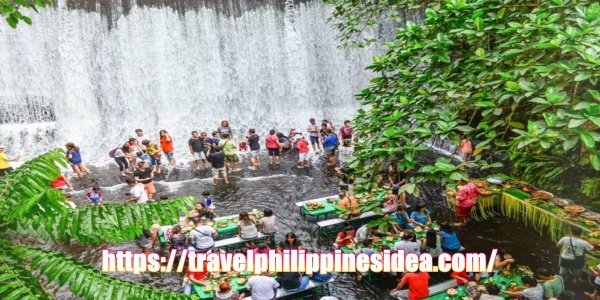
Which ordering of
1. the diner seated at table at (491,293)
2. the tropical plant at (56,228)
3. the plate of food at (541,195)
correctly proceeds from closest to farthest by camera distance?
the tropical plant at (56,228) < the diner seated at table at (491,293) < the plate of food at (541,195)

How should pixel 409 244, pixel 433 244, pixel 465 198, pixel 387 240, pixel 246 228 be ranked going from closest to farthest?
pixel 409 244 → pixel 433 244 → pixel 387 240 → pixel 246 228 → pixel 465 198

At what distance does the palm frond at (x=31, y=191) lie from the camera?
2969 mm

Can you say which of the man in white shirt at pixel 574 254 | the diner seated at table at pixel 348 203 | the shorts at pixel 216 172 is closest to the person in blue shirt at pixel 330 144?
the shorts at pixel 216 172

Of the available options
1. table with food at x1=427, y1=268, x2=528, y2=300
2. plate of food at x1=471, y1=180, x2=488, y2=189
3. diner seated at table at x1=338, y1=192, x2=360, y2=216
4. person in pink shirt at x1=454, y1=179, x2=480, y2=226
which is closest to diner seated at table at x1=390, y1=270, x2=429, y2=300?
table with food at x1=427, y1=268, x2=528, y2=300

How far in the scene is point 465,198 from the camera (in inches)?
400

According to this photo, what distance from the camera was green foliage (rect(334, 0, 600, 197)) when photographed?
13.9 feet

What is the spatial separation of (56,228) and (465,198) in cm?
921

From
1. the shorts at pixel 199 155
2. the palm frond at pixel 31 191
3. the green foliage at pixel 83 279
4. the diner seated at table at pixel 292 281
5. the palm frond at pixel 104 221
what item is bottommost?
the diner seated at table at pixel 292 281

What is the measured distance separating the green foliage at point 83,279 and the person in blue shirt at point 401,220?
732cm

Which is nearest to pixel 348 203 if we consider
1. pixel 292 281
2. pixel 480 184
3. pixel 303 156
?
pixel 292 281

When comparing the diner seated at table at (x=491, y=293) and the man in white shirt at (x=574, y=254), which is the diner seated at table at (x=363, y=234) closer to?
the diner seated at table at (x=491, y=293)

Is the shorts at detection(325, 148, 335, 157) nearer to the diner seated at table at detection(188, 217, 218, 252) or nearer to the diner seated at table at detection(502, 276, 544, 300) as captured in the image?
the diner seated at table at detection(188, 217, 218, 252)

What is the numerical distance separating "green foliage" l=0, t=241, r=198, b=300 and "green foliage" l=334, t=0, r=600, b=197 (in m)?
3.12

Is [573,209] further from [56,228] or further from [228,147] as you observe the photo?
[228,147]
